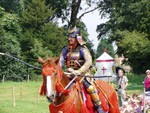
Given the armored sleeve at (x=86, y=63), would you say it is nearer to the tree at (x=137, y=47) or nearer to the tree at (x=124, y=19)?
the tree at (x=137, y=47)

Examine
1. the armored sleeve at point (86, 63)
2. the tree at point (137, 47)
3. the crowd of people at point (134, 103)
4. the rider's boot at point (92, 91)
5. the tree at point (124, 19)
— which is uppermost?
the tree at point (124, 19)

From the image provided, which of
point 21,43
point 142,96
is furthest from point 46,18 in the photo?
point 142,96

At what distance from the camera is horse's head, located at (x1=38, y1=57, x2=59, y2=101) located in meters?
7.10

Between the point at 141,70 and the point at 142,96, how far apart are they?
106 feet

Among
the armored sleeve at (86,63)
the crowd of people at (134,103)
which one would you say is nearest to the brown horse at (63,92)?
the armored sleeve at (86,63)

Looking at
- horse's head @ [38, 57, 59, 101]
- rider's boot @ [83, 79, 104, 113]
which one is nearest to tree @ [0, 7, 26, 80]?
rider's boot @ [83, 79, 104, 113]

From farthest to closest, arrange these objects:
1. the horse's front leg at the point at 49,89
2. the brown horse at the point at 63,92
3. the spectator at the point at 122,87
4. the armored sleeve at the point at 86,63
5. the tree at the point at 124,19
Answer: the tree at the point at 124,19 < the spectator at the point at 122,87 < the armored sleeve at the point at 86,63 < the brown horse at the point at 63,92 < the horse's front leg at the point at 49,89

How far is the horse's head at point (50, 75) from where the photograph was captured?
7102 millimetres

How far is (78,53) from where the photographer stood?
27.1 feet

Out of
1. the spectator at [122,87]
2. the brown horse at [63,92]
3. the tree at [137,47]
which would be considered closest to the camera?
the brown horse at [63,92]

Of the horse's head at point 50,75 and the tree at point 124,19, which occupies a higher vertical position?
the tree at point 124,19

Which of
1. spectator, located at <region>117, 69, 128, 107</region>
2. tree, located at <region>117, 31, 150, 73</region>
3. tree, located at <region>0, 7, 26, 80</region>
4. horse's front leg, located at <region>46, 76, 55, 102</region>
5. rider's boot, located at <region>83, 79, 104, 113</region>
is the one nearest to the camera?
horse's front leg, located at <region>46, 76, 55, 102</region>

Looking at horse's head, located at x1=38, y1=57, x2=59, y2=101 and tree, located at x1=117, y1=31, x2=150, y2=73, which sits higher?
tree, located at x1=117, y1=31, x2=150, y2=73

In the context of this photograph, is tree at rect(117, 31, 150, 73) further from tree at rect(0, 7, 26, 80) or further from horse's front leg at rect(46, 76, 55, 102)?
horse's front leg at rect(46, 76, 55, 102)
